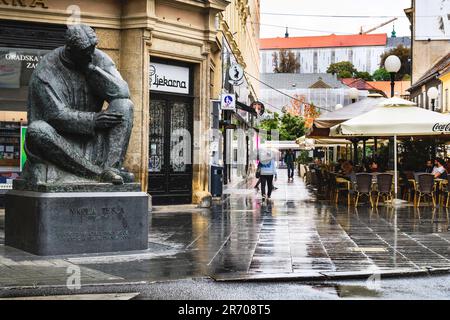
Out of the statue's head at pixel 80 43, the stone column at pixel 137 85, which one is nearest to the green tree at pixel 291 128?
the stone column at pixel 137 85

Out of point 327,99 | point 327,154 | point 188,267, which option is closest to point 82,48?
point 188,267

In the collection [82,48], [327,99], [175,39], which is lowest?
[82,48]

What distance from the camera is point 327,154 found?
55250 mm

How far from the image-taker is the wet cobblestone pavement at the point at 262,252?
790cm

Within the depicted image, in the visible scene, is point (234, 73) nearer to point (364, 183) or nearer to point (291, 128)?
point (364, 183)

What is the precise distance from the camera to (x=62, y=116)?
9.30 metres

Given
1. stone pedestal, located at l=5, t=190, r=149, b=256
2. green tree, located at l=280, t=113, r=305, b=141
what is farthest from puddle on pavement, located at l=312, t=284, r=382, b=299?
green tree, located at l=280, t=113, r=305, b=141

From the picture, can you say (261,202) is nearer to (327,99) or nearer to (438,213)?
(438,213)

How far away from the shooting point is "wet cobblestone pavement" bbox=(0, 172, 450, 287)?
25.9 ft

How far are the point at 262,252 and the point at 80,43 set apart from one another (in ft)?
12.0

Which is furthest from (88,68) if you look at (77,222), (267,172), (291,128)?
(291,128)

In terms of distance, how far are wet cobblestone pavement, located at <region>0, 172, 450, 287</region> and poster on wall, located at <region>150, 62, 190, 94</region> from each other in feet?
12.8
